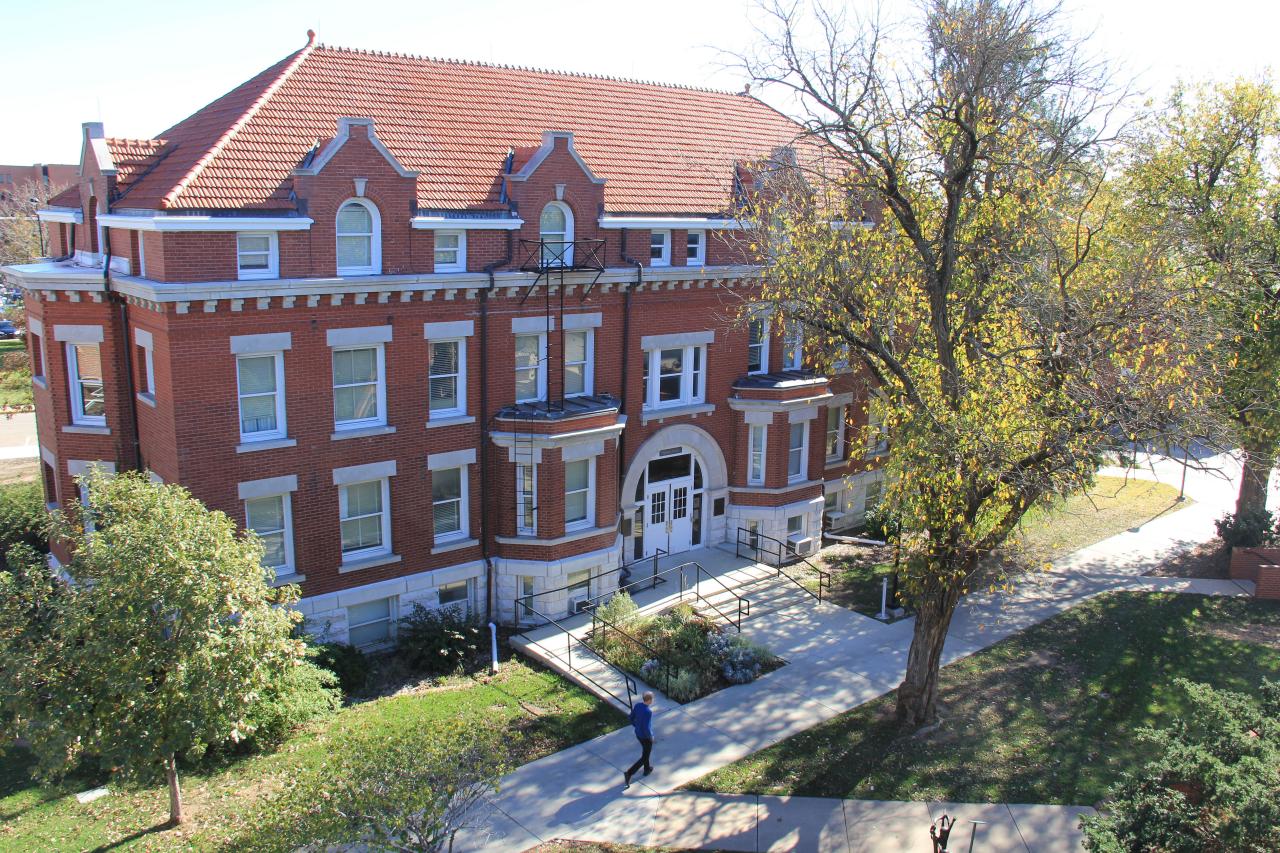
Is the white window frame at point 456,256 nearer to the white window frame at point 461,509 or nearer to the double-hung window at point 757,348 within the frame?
the white window frame at point 461,509

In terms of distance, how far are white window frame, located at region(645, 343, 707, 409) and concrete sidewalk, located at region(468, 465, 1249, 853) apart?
6.08 metres

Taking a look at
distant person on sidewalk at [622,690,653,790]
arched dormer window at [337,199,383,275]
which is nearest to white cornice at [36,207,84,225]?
arched dormer window at [337,199,383,275]

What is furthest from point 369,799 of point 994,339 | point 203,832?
point 994,339

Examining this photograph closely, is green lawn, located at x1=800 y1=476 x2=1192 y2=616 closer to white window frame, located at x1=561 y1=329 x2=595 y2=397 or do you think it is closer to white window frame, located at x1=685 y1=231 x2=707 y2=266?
white window frame, located at x1=561 y1=329 x2=595 y2=397

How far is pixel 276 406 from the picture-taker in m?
19.3

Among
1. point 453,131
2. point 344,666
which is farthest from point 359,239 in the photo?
point 344,666

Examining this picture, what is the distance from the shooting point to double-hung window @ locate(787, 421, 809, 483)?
89.9 feet

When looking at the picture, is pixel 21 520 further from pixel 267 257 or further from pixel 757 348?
pixel 757 348

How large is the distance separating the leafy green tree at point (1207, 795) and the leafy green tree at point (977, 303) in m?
4.02

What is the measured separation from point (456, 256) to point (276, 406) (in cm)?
496

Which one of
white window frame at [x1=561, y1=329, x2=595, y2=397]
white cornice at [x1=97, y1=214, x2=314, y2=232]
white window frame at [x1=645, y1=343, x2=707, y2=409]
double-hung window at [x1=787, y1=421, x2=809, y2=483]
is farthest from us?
double-hung window at [x1=787, y1=421, x2=809, y2=483]

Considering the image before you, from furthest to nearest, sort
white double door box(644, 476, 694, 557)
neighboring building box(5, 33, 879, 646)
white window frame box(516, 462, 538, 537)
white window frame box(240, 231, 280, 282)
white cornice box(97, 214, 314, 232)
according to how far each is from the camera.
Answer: white double door box(644, 476, 694, 557)
white window frame box(516, 462, 538, 537)
neighboring building box(5, 33, 879, 646)
white window frame box(240, 231, 280, 282)
white cornice box(97, 214, 314, 232)

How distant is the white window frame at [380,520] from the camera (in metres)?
20.5

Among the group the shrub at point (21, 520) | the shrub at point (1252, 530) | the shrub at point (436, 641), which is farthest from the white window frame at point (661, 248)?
the shrub at point (1252, 530)
